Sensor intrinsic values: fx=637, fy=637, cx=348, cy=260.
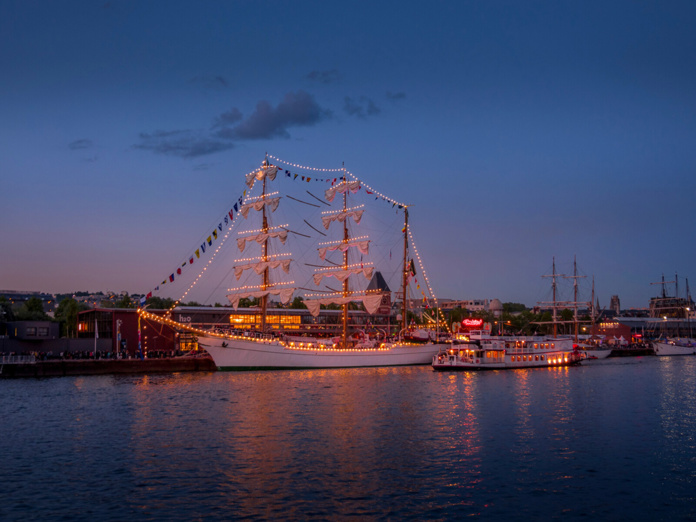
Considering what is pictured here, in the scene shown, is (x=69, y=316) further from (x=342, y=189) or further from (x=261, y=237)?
(x=342, y=189)

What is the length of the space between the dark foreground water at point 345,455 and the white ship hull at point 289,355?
22.8 m

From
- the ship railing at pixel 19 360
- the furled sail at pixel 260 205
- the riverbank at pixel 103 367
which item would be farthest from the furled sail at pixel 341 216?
the ship railing at pixel 19 360

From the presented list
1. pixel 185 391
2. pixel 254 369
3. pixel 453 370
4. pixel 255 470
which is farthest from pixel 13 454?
pixel 453 370

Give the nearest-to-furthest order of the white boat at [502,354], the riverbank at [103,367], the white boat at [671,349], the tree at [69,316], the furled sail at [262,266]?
the riverbank at [103,367] < the white boat at [502,354] < the furled sail at [262,266] < the tree at [69,316] < the white boat at [671,349]

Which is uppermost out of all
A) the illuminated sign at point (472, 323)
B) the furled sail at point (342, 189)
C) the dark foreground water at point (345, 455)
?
the furled sail at point (342, 189)

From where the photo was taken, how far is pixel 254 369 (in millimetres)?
78312

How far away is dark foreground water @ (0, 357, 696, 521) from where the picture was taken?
21938mm

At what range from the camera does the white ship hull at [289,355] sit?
77000mm

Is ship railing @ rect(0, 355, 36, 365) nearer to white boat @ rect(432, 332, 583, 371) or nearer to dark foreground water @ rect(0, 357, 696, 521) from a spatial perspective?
dark foreground water @ rect(0, 357, 696, 521)

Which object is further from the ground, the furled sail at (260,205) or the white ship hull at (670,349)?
the furled sail at (260,205)

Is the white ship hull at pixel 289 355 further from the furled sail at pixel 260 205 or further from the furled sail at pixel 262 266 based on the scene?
the furled sail at pixel 260 205

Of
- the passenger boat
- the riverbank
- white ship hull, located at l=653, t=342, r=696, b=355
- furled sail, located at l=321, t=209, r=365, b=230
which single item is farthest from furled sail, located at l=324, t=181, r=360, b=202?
white ship hull, located at l=653, t=342, r=696, b=355

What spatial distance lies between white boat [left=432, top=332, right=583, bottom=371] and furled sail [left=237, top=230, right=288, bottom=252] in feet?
89.6

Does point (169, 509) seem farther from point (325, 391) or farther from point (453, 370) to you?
point (453, 370)
